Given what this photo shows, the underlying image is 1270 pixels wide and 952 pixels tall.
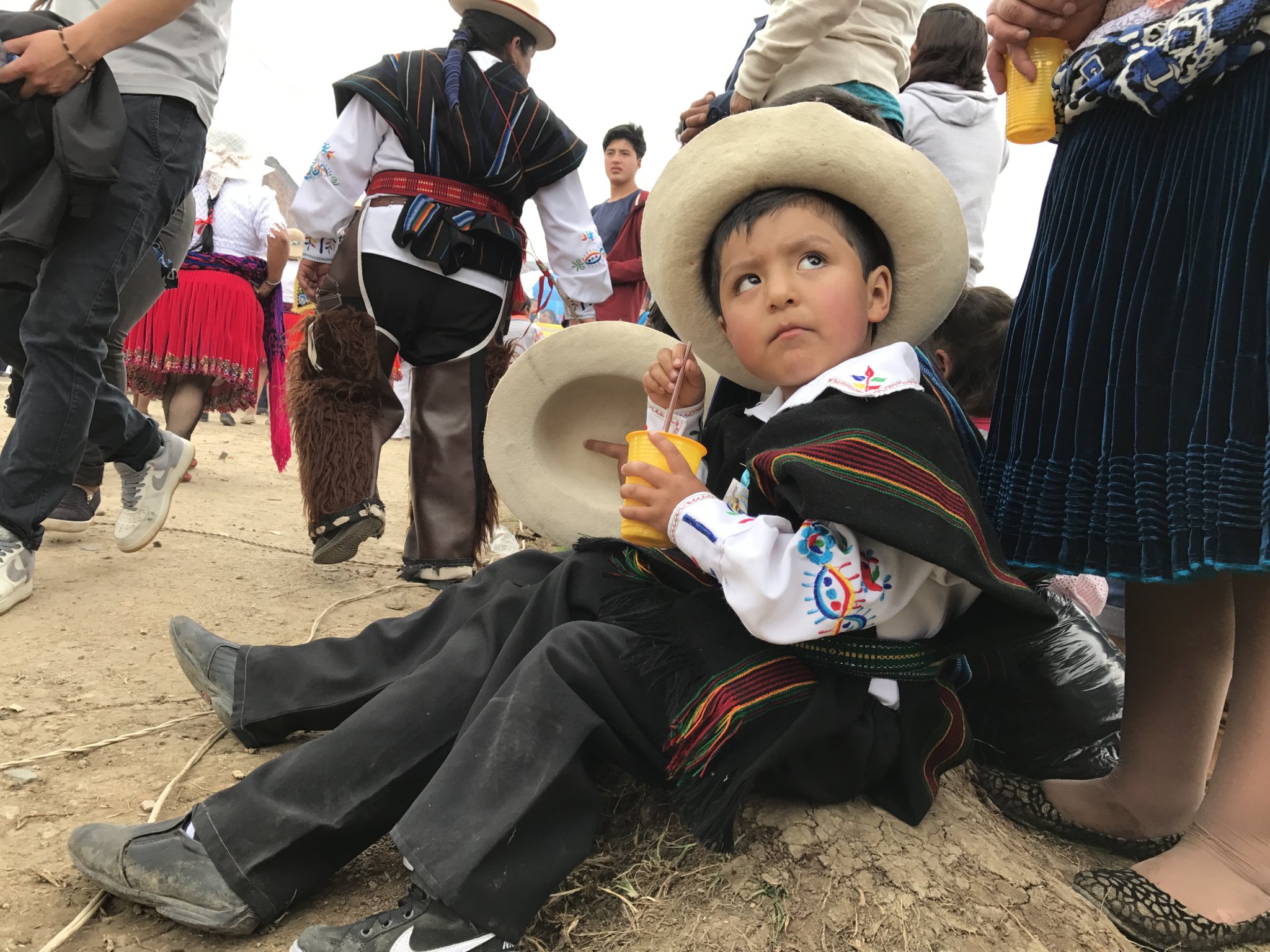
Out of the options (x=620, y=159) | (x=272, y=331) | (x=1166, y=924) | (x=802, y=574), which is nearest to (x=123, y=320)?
(x=272, y=331)

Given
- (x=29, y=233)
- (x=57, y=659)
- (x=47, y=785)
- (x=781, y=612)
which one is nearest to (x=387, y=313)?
(x=29, y=233)

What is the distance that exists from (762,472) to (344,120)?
2.20 metres

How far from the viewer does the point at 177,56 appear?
2.37 meters

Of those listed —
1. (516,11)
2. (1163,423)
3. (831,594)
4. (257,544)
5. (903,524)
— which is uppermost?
(516,11)

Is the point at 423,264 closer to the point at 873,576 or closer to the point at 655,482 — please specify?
the point at 655,482

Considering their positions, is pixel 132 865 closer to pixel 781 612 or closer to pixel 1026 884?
pixel 781 612

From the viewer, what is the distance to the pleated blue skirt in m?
1.13

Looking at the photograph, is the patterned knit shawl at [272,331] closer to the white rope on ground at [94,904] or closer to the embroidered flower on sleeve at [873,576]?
the white rope on ground at [94,904]

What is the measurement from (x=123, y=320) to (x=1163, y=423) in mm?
2896

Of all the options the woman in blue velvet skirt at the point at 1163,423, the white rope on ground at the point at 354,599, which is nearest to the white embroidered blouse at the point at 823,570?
the woman in blue velvet skirt at the point at 1163,423

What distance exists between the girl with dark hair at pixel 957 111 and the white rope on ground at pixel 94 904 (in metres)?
2.40

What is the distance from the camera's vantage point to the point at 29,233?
2.11 m

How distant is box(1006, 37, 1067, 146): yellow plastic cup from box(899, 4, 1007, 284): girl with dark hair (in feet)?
4.10

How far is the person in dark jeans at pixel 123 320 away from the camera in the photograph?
9.01 feet
